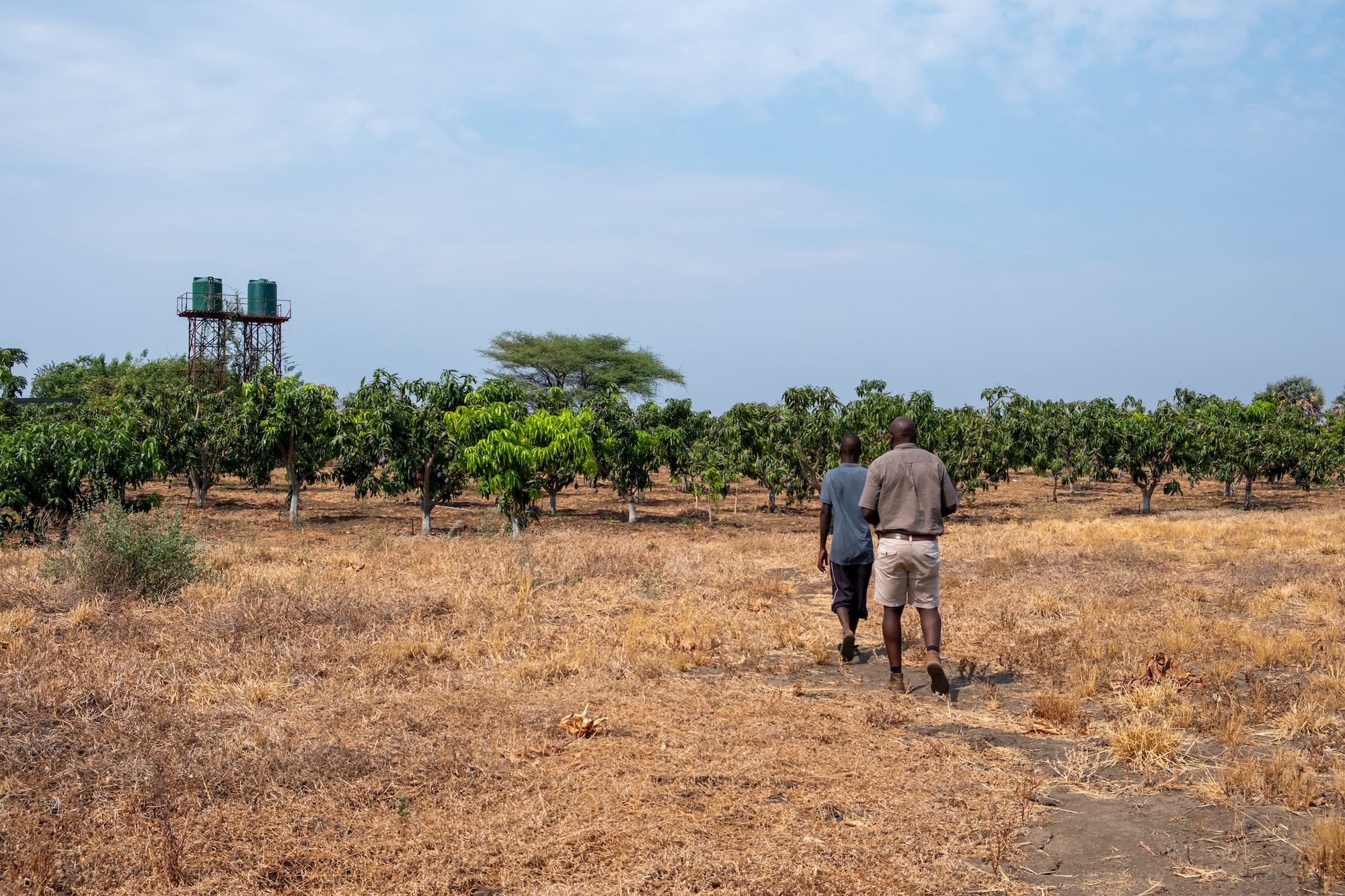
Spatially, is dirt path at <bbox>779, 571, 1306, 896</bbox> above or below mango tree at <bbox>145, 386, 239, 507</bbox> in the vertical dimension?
→ below

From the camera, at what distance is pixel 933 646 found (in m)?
6.19

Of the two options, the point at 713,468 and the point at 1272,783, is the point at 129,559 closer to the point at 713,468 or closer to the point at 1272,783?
the point at 1272,783

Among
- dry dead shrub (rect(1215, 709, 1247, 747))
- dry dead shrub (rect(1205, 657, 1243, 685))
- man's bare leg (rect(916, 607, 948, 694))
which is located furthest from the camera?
dry dead shrub (rect(1205, 657, 1243, 685))

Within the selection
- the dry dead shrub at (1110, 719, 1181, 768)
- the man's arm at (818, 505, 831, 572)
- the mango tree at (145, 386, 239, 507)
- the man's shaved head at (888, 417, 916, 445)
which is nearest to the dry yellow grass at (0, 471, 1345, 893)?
the dry dead shrub at (1110, 719, 1181, 768)

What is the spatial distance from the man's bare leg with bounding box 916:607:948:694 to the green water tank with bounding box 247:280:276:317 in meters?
47.3

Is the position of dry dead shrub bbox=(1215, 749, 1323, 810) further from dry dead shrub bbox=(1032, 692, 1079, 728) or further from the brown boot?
the brown boot

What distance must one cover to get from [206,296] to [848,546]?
1863 inches

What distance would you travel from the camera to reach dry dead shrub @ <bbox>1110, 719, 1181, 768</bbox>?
191 inches

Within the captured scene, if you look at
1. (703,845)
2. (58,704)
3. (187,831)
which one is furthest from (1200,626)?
(58,704)

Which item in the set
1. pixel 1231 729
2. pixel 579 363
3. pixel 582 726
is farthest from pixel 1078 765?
pixel 579 363

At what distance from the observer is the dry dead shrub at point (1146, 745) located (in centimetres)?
484

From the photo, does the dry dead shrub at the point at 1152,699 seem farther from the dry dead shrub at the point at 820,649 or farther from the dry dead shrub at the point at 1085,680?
the dry dead shrub at the point at 820,649

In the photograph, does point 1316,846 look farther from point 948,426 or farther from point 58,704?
point 948,426

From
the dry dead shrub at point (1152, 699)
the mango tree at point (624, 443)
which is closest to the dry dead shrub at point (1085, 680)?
the dry dead shrub at point (1152, 699)
